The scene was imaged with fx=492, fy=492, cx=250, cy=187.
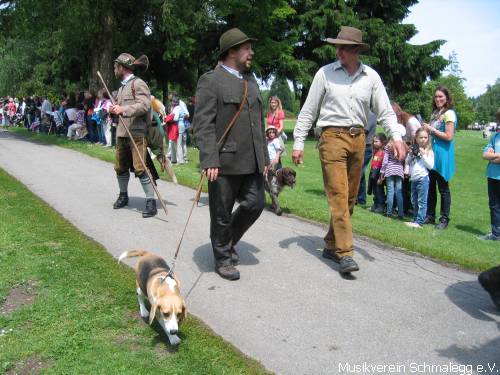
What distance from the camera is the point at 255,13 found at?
25859 mm

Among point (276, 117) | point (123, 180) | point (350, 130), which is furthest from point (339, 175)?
point (276, 117)

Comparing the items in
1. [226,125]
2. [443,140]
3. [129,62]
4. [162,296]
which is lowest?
[162,296]

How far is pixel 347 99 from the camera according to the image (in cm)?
531

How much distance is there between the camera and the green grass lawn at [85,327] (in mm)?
3459

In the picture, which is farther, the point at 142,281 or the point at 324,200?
A: the point at 324,200

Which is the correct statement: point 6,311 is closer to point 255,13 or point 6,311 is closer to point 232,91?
point 232,91

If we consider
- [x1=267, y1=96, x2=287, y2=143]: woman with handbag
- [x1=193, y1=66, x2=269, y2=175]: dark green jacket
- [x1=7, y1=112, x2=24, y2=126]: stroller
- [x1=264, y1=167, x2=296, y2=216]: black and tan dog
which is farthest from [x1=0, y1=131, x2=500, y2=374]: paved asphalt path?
[x1=7, y1=112, x2=24, y2=126]: stroller

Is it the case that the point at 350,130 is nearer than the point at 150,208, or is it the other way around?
the point at 350,130

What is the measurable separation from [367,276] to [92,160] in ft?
35.4

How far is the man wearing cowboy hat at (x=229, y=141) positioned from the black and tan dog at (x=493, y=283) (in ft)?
7.41

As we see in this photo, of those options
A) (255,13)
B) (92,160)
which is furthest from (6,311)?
(255,13)

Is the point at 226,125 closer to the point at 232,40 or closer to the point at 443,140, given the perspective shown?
the point at 232,40

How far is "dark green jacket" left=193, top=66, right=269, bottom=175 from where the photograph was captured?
192 inches

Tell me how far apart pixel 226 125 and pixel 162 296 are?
2.00 metres
